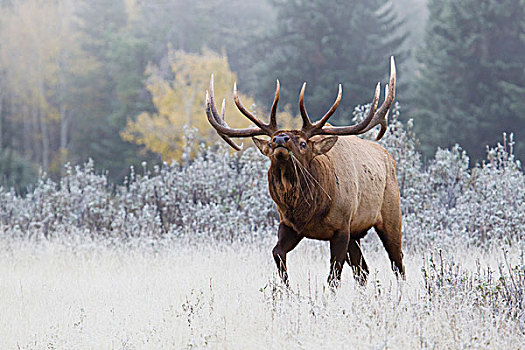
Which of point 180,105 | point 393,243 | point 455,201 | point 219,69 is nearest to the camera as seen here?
point 393,243

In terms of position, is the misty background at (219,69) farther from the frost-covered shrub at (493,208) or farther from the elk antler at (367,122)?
the elk antler at (367,122)

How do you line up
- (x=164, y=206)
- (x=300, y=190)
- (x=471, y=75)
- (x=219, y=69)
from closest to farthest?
(x=300, y=190) → (x=164, y=206) → (x=471, y=75) → (x=219, y=69)

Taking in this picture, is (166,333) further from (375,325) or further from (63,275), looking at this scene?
(63,275)

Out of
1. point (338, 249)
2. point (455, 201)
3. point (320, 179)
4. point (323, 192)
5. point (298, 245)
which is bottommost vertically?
point (298, 245)

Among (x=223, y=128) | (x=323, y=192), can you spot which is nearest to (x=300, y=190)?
(x=323, y=192)

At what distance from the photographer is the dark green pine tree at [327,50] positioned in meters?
30.5

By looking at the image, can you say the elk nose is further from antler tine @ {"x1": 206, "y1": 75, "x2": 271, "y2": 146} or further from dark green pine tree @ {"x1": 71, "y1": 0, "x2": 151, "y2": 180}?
dark green pine tree @ {"x1": 71, "y1": 0, "x2": 151, "y2": 180}

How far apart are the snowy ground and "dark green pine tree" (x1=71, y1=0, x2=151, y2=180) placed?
2503 centimetres

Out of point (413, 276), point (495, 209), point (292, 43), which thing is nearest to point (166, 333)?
point (413, 276)

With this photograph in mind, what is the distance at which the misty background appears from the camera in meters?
27.3

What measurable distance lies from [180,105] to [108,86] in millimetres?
7818

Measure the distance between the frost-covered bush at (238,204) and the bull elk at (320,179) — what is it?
10.7 feet

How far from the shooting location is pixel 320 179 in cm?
546

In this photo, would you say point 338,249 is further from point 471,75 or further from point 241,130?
point 471,75
